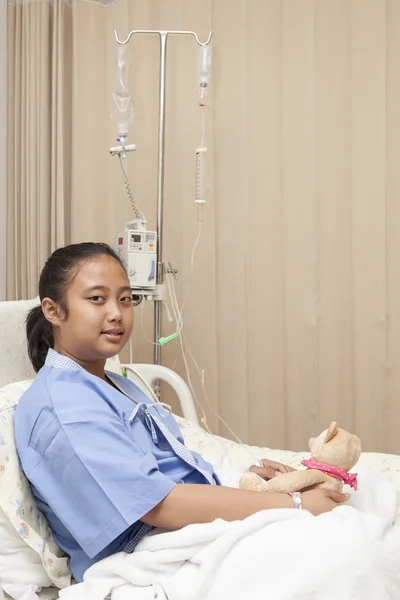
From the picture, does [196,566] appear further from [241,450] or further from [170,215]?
[170,215]

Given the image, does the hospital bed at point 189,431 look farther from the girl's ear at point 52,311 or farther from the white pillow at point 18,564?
the white pillow at point 18,564

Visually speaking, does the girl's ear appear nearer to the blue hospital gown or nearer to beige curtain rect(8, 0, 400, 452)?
the blue hospital gown

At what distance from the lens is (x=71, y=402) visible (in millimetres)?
1113

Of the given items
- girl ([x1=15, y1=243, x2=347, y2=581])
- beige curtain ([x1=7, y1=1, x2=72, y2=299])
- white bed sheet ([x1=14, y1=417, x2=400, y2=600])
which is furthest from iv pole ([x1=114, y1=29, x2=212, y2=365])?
girl ([x1=15, y1=243, x2=347, y2=581])

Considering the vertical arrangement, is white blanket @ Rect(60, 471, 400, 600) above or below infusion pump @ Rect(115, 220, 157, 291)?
below

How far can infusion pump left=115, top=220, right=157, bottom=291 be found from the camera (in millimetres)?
2301

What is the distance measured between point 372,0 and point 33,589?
2.38 meters

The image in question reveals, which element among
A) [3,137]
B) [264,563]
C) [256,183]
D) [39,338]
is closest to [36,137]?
[3,137]

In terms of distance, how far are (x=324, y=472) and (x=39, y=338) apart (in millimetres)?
703

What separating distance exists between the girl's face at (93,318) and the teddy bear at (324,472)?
15.4 inches

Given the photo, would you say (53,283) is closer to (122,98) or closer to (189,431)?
(189,431)

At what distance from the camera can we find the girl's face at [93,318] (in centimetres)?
126

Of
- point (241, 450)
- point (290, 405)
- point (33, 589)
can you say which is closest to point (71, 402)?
point (33, 589)

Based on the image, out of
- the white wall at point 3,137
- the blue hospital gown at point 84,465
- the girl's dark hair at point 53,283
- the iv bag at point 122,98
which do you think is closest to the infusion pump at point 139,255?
the iv bag at point 122,98
